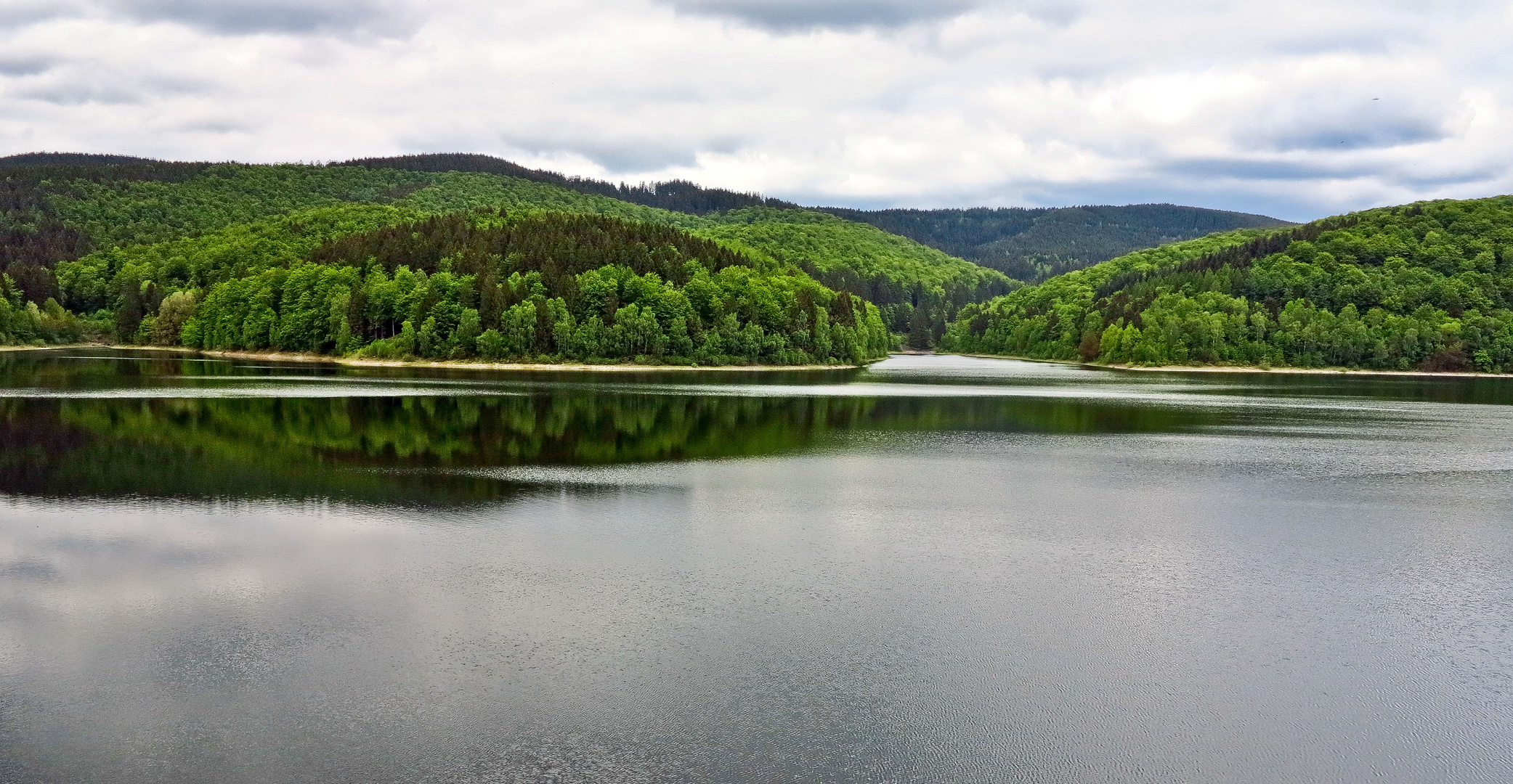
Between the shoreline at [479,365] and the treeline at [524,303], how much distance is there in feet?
2.96

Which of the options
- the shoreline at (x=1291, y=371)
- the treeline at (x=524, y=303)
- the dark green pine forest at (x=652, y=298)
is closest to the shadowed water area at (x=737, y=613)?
the treeline at (x=524, y=303)

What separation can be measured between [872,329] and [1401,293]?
72.5 metres

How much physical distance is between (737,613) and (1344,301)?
474ft

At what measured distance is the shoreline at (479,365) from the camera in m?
105

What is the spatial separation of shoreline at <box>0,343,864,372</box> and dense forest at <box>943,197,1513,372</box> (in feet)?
144

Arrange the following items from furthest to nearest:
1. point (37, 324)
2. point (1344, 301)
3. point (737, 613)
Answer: point (1344, 301), point (37, 324), point (737, 613)

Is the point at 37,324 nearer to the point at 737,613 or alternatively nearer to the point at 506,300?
the point at 506,300

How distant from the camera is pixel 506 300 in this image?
110 meters

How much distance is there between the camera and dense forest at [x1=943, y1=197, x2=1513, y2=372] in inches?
4998

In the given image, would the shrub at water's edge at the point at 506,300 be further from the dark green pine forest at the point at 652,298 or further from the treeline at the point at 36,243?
the treeline at the point at 36,243

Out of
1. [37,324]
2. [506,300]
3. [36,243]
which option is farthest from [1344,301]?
[36,243]

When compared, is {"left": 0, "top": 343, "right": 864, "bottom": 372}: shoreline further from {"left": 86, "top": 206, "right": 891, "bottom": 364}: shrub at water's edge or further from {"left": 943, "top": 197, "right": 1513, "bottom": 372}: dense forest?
{"left": 943, "top": 197, "right": 1513, "bottom": 372}: dense forest

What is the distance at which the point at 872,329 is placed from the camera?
15938cm

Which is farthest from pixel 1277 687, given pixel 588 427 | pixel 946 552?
pixel 588 427
